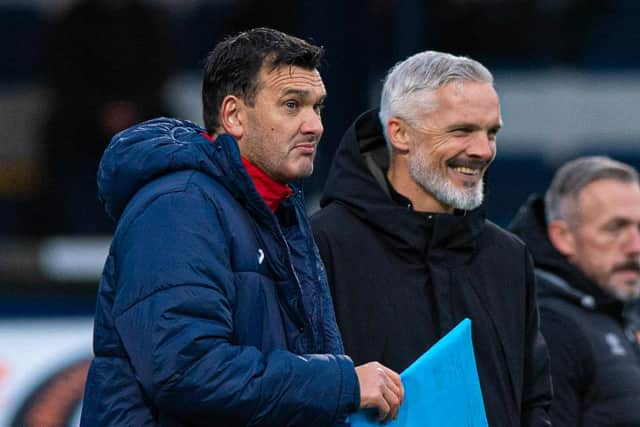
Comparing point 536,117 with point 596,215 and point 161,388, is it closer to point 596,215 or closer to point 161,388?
point 596,215

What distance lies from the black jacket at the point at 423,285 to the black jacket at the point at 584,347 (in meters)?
0.31

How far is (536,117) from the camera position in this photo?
7977 millimetres

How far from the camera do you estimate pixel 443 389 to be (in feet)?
9.23

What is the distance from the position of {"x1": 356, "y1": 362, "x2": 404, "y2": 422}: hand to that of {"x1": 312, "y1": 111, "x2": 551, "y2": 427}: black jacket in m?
0.52

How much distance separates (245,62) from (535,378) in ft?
3.92

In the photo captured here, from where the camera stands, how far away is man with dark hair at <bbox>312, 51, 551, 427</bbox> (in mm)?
3131

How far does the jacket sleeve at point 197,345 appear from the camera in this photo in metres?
2.31

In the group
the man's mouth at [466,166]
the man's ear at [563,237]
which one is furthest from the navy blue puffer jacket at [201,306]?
the man's ear at [563,237]

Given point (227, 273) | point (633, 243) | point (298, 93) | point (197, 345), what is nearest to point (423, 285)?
point (298, 93)

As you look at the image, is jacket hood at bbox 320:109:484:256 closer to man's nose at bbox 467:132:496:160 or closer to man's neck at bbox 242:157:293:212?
man's nose at bbox 467:132:496:160

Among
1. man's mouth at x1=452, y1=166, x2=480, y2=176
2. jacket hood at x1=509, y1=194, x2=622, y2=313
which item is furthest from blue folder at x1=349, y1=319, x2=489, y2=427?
jacket hood at x1=509, y1=194, x2=622, y2=313

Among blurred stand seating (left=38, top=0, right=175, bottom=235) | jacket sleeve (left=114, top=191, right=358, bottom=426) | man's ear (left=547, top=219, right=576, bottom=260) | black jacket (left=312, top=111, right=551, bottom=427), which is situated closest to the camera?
jacket sleeve (left=114, top=191, right=358, bottom=426)

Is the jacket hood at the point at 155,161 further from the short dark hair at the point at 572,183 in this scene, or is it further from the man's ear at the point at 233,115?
the short dark hair at the point at 572,183

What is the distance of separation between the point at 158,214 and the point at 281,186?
12.5 inches
